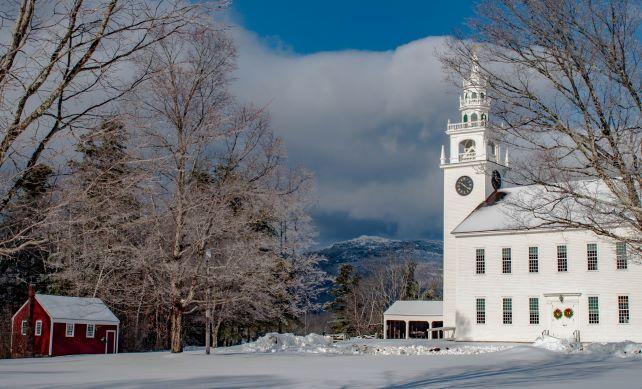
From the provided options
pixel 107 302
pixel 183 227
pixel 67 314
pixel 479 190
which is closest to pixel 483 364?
pixel 183 227

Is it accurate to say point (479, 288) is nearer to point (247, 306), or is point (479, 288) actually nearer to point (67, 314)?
point (247, 306)

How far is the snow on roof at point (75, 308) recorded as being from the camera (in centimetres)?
3706

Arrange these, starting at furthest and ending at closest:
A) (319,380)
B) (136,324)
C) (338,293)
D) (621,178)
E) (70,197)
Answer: (338,293) → (136,324) → (319,380) → (621,178) → (70,197)

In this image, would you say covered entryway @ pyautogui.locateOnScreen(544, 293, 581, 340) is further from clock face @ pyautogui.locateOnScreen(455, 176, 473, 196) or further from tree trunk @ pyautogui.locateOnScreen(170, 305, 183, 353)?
tree trunk @ pyautogui.locateOnScreen(170, 305, 183, 353)

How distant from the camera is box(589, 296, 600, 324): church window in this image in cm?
4684

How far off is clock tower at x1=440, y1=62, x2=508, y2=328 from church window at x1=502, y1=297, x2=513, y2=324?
12.9 ft

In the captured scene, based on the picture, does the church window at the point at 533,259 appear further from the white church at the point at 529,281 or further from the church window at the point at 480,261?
the church window at the point at 480,261

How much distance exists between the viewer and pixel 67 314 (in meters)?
37.6

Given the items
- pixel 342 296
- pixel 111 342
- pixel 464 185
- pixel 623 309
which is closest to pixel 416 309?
pixel 342 296

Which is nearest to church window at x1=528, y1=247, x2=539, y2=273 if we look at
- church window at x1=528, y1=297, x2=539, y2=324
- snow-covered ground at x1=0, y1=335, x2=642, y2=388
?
church window at x1=528, y1=297, x2=539, y2=324

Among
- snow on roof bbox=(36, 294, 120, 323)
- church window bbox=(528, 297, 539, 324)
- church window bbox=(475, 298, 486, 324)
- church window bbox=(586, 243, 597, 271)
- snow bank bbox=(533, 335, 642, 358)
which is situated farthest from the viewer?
church window bbox=(475, 298, 486, 324)

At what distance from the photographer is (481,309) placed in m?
51.0

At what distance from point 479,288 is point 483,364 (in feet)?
94.7

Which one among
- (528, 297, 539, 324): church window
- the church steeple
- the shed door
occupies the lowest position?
the shed door
